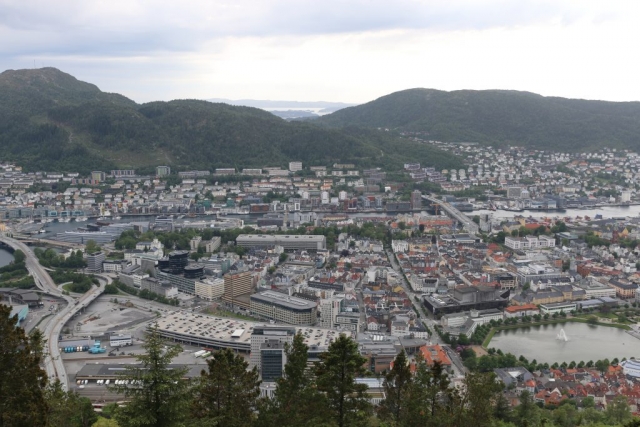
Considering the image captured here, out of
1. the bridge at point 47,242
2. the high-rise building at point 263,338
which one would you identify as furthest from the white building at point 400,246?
the bridge at point 47,242

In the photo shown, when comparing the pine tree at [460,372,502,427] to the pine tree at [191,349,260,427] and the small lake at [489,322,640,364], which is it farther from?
the small lake at [489,322,640,364]

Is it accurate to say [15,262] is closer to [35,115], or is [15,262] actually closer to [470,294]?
[470,294]

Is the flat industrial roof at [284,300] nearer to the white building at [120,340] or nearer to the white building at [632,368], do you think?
the white building at [120,340]

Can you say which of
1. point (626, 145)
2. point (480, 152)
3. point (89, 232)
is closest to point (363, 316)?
point (89, 232)

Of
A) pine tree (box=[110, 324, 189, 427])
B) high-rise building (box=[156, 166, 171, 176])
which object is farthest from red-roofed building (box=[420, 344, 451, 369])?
high-rise building (box=[156, 166, 171, 176])

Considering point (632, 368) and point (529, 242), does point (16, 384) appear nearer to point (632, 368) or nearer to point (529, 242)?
point (632, 368)
